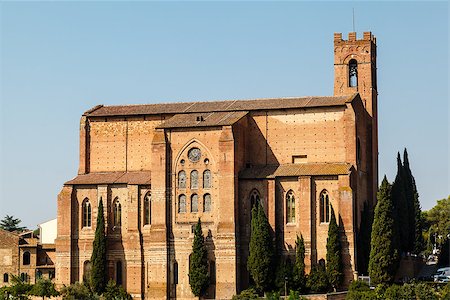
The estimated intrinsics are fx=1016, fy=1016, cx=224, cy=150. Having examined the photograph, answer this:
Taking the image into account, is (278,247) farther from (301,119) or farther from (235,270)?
(301,119)

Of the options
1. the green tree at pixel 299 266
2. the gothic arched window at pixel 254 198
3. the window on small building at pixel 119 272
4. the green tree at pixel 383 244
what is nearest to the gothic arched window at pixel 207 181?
the gothic arched window at pixel 254 198

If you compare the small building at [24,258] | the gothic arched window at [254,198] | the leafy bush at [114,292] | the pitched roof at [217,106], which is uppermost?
the pitched roof at [217,106]

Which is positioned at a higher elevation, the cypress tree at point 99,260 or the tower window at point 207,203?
the tower window at point 207,203

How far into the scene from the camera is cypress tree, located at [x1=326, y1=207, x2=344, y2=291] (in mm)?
57750

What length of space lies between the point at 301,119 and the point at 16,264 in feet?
73.4

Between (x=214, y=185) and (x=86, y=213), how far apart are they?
9.23m

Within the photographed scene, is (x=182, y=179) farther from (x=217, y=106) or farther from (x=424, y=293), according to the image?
(x=424, y=293)

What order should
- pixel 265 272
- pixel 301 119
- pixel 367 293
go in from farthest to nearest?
pixel 301 119
pixel 265 272
pixel 367 293

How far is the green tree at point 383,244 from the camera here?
56938mm

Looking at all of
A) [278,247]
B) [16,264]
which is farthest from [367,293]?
[16,264]

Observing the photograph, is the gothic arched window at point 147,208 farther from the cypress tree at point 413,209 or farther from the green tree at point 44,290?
the cypress tree at point 413,209

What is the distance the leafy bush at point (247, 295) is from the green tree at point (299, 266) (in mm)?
2459

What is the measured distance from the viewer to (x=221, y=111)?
64062 mm

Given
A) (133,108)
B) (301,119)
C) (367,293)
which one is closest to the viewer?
(367,293)
